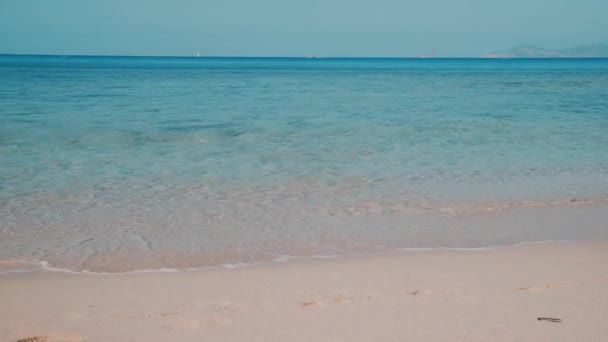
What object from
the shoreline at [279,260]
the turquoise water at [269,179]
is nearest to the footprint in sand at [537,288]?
the shoreline at [279,260]

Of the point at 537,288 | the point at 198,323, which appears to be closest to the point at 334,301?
the point at 198,323

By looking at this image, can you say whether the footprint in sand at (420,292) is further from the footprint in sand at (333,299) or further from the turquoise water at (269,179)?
the turquoise water at (269,179)

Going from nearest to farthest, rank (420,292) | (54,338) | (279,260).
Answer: (54,338), (420,292), (279,260)

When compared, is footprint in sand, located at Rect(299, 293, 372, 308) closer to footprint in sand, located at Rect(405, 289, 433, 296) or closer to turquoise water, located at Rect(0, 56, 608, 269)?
footprint in sand, located at Rect(405, 289, 433, 296)

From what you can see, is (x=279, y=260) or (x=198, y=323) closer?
(x=198, y=323)

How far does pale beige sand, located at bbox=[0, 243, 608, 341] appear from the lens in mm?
4023

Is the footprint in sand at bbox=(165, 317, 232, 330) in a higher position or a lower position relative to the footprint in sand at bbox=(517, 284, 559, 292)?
lower

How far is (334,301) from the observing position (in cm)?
462

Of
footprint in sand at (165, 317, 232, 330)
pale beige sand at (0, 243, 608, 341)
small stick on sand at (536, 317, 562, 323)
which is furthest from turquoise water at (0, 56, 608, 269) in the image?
small stick on sand at (536, 317, 562, 323)

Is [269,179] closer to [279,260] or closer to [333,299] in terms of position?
[279,260]

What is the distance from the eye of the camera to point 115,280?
5297mm

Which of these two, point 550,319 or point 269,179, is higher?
point 550,319

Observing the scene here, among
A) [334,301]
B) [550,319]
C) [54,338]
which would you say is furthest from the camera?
[334,301]

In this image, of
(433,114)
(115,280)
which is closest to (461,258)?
(115,280)
